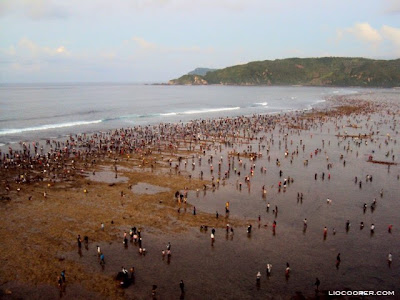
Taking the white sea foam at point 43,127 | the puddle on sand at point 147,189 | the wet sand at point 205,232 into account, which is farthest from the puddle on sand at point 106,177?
the white sea foam at point 43,127

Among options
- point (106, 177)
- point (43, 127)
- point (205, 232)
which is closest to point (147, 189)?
point (106, 177)

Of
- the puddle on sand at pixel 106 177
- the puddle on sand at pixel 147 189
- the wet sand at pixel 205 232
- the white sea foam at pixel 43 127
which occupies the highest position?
the white sea foam at pixel 43 127

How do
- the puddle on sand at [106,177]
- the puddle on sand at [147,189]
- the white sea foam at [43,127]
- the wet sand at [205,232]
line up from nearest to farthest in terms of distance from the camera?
the wet sand at [205,232] < the puddle on sand at [147,189] < the puddle on sand at [106,177] < the white sea foam at [43,127]

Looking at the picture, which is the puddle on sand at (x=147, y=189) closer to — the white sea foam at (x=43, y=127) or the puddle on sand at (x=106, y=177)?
the puddle on sand at (x=106, y=177)

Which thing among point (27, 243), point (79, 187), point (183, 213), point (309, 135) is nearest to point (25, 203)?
point (79, 187)

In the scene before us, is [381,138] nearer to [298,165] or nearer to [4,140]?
[298,165]

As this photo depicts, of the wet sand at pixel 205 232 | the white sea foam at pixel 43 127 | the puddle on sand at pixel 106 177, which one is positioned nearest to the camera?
the wet sand at pixel 205 232

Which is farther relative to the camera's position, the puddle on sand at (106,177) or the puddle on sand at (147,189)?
the puddle on sand at (106,177)
